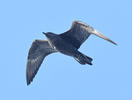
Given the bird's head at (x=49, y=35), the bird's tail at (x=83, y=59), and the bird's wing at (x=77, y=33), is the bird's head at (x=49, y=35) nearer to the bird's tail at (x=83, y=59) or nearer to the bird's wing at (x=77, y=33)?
→ the bird's wing at (x=77, y=33)

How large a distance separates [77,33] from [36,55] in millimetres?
4088

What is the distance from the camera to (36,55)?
31.8 metres

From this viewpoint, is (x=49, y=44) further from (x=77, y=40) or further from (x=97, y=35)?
(x=97, y=35)

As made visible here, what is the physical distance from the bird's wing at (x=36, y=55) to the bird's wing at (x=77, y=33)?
245 cm

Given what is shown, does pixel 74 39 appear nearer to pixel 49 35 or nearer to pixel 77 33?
pixel 77 33

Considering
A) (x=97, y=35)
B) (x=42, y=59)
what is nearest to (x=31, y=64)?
(x=42, y=59)

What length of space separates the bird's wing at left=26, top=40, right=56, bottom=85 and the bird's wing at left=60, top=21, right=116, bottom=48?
245 cm

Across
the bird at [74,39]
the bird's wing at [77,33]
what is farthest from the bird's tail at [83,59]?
the bird's wing at [77,33]

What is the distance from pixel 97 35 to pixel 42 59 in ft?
19.5

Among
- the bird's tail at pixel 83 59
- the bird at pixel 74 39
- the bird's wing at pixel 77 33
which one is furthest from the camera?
the bird's wing at pixel 77 33

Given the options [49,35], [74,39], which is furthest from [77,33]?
[49,35]

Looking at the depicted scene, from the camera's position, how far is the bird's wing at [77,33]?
28375 mm

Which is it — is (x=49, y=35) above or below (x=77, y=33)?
below

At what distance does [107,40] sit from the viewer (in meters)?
26.3
